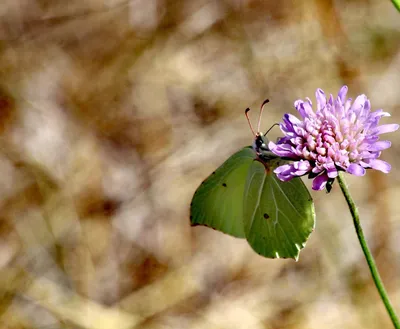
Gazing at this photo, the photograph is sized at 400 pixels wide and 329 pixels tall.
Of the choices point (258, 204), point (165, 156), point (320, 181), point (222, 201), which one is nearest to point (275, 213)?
point (258, 204)

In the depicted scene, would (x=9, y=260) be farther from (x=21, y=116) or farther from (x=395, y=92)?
(x=395, y=92)

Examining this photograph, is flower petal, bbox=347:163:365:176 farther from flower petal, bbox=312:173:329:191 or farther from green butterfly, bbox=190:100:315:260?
green butterfly, bbox=190:100:315:260

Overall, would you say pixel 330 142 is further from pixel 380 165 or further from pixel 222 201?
pixel 222 201

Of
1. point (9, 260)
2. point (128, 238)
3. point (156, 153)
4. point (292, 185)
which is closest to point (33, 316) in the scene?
point (9, 260)

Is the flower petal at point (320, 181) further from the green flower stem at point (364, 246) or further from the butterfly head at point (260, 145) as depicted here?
the butterfly head at point (260, 145)

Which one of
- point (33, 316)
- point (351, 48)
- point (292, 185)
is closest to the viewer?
point (292, 185)

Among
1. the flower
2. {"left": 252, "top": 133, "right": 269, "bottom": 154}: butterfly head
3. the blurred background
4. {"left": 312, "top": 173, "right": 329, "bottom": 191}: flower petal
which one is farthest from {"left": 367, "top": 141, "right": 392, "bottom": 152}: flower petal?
the blurred background

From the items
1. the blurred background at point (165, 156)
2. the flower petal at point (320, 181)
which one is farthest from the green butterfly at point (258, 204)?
the blurred background at point (165, 156)
